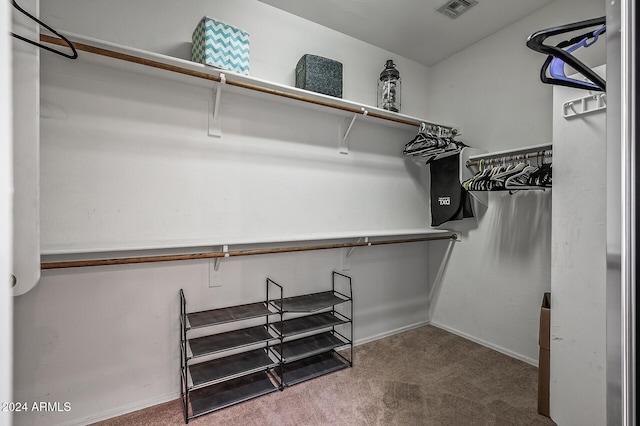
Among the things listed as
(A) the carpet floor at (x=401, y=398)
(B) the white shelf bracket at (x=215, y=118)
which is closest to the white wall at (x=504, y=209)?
(A) the carpet floor at (x=401, y=398)

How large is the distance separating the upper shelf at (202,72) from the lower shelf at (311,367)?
6.23ft

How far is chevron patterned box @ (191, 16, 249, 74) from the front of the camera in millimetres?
1684

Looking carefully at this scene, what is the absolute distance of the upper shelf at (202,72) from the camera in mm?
1482

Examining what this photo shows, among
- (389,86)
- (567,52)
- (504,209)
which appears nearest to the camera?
(567,52)

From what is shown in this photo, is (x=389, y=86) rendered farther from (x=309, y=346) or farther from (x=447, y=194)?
(x=309, y=346)

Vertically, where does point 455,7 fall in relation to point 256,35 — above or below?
above

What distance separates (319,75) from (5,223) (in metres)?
2.12

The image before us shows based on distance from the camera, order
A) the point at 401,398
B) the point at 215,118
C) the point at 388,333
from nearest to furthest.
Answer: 1. the point at 401,398
2. the point at 215,118
3. the point at 388,333

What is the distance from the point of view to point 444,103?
3.00 metres

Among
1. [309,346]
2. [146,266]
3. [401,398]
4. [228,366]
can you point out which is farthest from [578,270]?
[146,266]

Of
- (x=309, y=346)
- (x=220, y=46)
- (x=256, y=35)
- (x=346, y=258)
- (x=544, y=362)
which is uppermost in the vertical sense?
(x=256, y=35)

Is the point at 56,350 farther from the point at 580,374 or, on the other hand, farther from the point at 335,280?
the point at 580,374

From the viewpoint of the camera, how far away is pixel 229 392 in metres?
1.91

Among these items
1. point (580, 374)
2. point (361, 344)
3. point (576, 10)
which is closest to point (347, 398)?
point (361, 344)
